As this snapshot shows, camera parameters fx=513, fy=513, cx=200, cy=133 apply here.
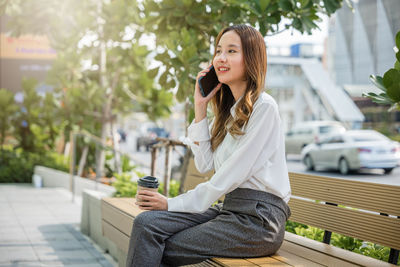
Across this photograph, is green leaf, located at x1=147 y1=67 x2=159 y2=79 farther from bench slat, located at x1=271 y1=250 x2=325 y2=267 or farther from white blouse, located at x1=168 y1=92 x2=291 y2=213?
bench slat, located at x1=271 y1=250 x2=325 y2=267

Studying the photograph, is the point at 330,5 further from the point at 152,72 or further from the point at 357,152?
the point at 357,152

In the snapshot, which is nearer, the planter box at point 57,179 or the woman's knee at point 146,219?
the woman's knee at point 146,219

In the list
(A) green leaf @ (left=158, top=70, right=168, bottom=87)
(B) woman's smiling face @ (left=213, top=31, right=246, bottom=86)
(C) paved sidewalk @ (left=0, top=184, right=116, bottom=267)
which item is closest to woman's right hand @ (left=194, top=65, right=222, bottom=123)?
(B) woman's smiling face @ (left=213, top=31, right=246, bottom=86)

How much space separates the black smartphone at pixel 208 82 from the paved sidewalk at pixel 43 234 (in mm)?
2244

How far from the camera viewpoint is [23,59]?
14.2 m

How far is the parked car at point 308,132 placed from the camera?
20.4 metres

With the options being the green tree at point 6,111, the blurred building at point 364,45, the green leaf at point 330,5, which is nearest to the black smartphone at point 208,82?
the green leaf at point 330,5

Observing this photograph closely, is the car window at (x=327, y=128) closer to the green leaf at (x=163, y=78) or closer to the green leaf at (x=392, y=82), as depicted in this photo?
the green leaf at (x=163, y=78)

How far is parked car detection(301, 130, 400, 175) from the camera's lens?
46.3 ft

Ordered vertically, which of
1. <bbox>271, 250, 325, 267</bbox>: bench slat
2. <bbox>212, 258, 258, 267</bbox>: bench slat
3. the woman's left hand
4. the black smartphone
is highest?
the black smartphone

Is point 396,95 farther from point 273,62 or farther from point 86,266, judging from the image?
point 273,62

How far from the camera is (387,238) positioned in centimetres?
260

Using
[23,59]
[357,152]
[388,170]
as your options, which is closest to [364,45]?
[388,170]

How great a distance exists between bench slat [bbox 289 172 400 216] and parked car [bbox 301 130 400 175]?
11.5 m
